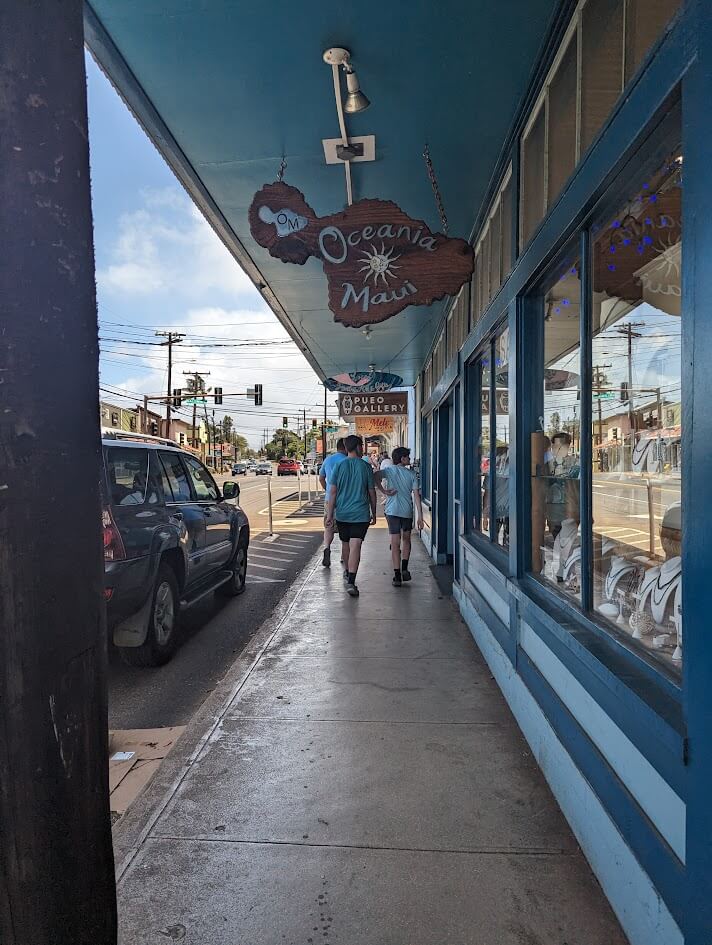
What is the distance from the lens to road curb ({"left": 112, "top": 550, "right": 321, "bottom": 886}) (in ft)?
9.09

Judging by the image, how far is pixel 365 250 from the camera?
4.18 m

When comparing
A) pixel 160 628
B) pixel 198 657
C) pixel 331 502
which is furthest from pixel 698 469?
pixel 331 502

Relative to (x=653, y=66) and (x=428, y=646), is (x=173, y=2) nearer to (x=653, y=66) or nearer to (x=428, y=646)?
(x=653, y=66)

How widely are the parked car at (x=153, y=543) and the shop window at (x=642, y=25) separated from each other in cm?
392

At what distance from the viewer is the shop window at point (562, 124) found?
3357mm

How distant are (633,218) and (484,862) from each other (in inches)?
110

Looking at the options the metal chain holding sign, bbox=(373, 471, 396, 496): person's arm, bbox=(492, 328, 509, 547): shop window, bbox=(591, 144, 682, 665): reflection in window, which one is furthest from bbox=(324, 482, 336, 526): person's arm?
bbox=(591, 144, 682, 665): reflection in window

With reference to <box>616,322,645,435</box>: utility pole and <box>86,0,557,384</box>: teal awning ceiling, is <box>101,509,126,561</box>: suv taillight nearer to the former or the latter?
<box>86,0,557,384</box>: teal awning ceiling

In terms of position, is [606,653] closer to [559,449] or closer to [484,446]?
[559,449]

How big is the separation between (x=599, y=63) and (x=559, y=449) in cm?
195

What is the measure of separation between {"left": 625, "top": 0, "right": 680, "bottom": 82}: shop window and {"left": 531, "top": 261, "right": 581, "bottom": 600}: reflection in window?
1.00 metres

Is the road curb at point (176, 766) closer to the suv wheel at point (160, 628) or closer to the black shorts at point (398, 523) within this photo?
the suv wheel at point (160, 628)

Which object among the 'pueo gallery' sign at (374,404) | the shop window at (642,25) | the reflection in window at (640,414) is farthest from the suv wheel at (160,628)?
the 'pueo gallery' sign at (374,404)

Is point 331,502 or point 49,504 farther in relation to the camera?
point 331,502
